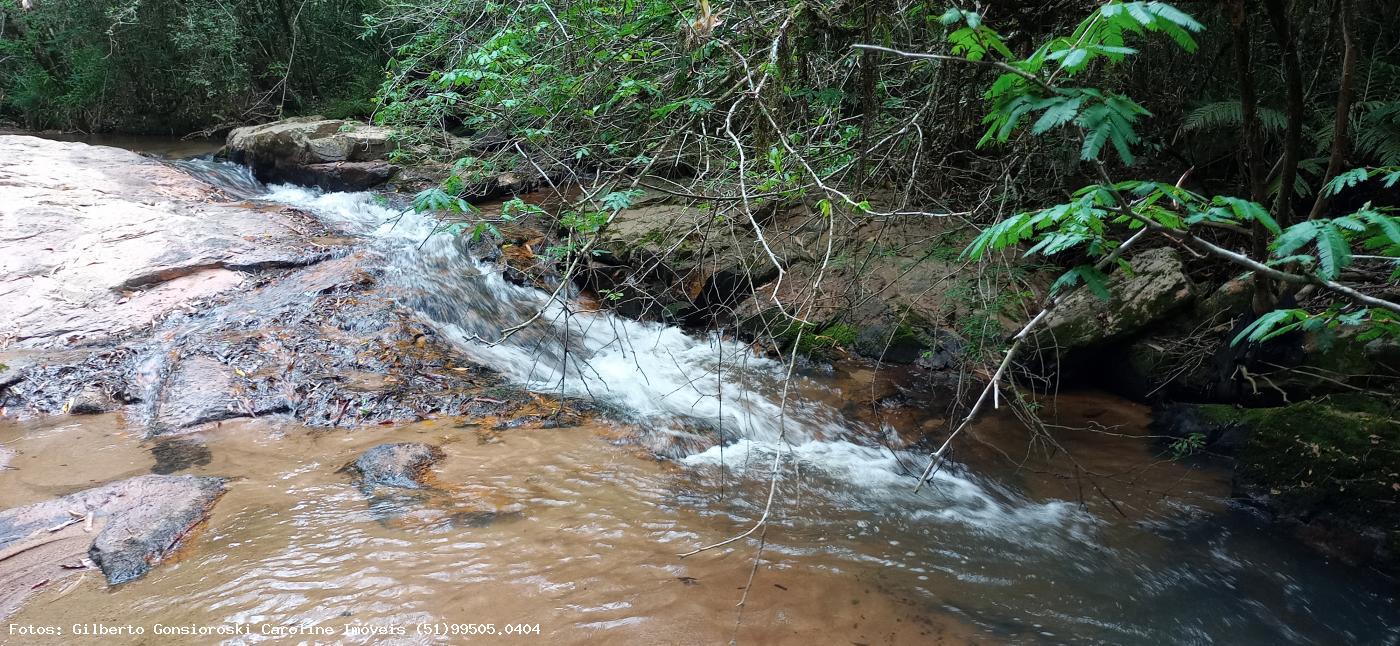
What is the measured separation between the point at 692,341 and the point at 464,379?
2.13 m

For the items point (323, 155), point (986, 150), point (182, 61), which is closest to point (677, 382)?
point (986, 150)

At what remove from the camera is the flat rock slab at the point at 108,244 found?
4617 millimetres

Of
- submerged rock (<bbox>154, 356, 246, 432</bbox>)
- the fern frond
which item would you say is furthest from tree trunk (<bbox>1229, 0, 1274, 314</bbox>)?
submerged rock (<bbox>154, 356, 246, 432</bbox>)

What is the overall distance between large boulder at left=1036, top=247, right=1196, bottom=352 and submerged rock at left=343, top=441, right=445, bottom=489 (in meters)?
4.07

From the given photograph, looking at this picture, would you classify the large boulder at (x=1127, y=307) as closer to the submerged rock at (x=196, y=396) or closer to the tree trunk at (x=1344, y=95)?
the tree trunk at (x=1344, y=95)

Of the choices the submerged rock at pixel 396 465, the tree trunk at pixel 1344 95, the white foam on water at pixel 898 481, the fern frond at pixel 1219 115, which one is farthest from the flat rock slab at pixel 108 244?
the fern frond at pixel 1219 115

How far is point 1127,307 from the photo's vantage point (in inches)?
189

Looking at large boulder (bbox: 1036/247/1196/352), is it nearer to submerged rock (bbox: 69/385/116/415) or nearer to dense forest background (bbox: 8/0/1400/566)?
dense forest background (bbox: 8/0/1400/566)

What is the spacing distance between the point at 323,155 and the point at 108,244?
391 cm

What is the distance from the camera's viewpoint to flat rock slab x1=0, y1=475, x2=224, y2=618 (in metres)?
2.35

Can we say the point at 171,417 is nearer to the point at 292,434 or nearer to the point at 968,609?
the point at 292,434

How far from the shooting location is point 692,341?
234 inches

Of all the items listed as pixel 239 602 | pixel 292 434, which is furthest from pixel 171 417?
pixel 239 602

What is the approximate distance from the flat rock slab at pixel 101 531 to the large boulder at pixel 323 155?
6773mm
